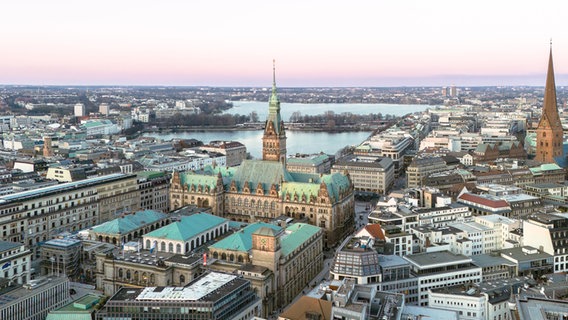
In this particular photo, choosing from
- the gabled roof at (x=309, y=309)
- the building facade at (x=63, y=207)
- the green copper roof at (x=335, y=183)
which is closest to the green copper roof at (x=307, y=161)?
the green copper roof at (x=335, y=183)

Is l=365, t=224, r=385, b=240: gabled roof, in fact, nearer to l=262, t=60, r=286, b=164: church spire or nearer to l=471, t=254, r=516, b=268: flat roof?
l=471, t=254, r=516, b=268: flat roof

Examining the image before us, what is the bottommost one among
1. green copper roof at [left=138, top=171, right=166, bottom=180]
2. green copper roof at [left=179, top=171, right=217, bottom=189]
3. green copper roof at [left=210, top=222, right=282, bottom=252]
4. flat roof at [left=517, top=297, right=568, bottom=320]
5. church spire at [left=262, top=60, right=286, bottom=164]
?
flat roof at [left=517, top=297, right=568, bottom=320]

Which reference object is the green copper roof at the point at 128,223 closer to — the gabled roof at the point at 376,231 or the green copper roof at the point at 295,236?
the green copper roof at the point at 295,236

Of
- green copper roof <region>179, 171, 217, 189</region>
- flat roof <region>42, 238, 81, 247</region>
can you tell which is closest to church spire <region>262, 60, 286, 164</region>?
green copper roof <region>179, 171, 217, 189</region>

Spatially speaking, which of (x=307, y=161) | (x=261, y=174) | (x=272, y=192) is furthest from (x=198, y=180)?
(x=307, y=161)

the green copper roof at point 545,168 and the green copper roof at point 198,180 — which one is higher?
the green copper roof at point 198,180

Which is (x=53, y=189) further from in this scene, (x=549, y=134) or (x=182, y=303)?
(x=549, y=134)
